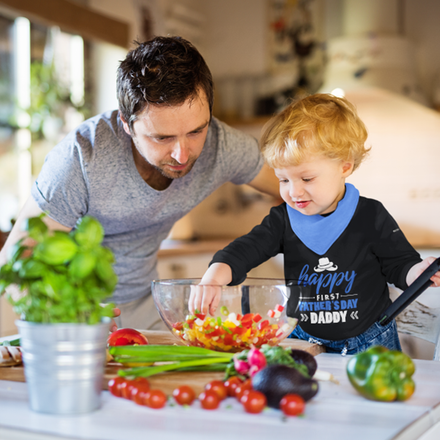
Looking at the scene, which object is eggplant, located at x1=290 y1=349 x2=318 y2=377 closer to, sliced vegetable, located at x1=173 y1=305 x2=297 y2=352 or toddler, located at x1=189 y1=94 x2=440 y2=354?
sliced vegetable, located at x1=173 y1=305 x2=297 y2=352

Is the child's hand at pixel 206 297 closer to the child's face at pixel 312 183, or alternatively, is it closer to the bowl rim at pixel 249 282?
the bowl rim at pixel 249 282

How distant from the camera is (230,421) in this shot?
67cm

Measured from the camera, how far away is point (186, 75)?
4.23 ft

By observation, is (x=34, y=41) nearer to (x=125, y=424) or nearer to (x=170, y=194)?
(x=170, y=194)

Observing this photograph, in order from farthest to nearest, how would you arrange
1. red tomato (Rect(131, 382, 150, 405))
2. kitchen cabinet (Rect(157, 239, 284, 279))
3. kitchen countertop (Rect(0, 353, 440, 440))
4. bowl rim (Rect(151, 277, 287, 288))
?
kitchen cabinet (Rect(157, 239, 284, 279))
bowl rim (Rect(151, 277, 287, 288))
red tomato (Rect(131, 382, 150, 405))
kitchen countertop (Rect(0, 353, 440, 440))

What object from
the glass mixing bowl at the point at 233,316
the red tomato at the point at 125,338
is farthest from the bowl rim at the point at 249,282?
the red tomato at the point at 125,338

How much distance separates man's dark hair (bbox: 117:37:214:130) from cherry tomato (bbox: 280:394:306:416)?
0.77 meters

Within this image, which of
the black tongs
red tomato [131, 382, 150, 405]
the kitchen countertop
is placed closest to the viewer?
the kitchen countertop

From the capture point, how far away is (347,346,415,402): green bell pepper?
723mm

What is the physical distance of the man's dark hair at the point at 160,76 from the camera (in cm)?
126

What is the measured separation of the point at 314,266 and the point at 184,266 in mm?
1985

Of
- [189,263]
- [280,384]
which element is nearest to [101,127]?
[280,384]

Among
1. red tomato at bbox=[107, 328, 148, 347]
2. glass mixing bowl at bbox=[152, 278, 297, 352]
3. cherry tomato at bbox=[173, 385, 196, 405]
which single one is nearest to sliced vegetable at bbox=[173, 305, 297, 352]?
glass mixing bowl at bbox=[152, 278, 297, 352]

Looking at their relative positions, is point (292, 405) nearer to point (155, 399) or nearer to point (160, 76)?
point (155, 399)
